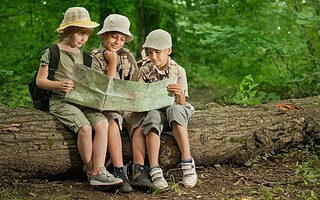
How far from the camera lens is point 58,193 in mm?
4043

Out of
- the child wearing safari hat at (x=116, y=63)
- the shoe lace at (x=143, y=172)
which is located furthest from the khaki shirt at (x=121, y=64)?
the shoe lace at (x=143, y=172)

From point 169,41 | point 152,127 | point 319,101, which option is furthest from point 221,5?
point 152,127

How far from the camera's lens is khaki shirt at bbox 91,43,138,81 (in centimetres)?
452

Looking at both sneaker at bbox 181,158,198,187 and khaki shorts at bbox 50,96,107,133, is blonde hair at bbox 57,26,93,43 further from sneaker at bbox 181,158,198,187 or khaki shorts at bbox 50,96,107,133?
sneaker at bbox 181,158,198,187

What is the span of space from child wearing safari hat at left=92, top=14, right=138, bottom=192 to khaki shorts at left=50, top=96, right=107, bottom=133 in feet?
0.44

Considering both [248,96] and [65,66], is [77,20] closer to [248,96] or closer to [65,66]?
[65,66]

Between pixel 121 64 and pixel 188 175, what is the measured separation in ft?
4.05

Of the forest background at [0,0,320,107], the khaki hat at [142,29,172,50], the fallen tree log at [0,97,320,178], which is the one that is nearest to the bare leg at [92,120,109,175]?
the fallen tree log at [0,97,320,178]

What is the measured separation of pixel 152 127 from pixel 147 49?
2.53 ft

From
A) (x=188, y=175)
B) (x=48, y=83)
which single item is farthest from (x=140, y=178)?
(x=48, y=83)

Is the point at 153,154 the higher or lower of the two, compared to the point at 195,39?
lower

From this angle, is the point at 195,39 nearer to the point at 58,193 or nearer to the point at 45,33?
the point at 45,33

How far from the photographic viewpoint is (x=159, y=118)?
14.3 feet

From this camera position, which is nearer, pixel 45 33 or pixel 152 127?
pixel 152 127
